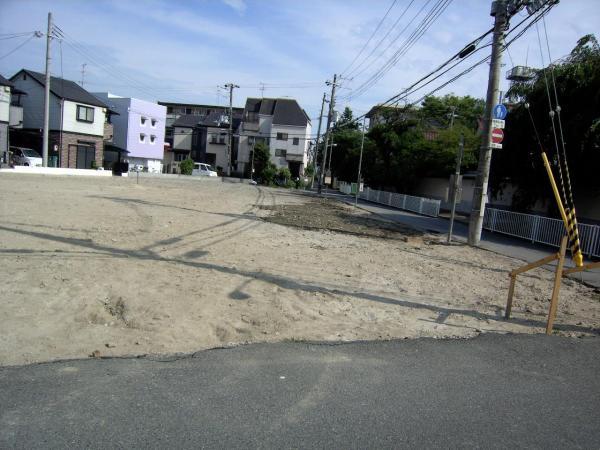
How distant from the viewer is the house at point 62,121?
1577 inches

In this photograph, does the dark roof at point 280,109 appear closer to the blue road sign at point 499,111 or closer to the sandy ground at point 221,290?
the blue road sign at point 499,111

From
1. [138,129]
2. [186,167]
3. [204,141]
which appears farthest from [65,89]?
[204,141]

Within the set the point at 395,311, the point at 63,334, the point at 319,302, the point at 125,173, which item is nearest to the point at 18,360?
the point at 63,334

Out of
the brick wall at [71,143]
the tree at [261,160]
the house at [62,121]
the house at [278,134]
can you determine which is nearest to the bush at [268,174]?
the tree at [261,160]

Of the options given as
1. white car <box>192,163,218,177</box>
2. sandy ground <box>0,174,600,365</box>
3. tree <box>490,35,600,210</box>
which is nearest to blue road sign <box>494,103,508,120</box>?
tree <box>490,35,600,210</box>

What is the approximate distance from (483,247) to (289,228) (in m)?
6.33

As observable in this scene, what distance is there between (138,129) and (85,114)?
33.4 feet

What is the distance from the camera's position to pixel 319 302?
6.91m

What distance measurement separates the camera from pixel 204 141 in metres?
70.9

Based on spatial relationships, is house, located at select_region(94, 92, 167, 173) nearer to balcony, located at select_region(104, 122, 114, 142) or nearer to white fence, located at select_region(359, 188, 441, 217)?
balcony, located at select_region(104, 122, 114, 142)

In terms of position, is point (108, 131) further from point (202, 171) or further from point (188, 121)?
point (188, 121)

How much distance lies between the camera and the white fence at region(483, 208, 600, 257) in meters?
14.2

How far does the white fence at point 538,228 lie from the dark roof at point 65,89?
36.1m

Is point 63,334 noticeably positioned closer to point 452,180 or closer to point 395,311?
point 395,311
